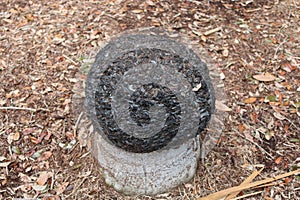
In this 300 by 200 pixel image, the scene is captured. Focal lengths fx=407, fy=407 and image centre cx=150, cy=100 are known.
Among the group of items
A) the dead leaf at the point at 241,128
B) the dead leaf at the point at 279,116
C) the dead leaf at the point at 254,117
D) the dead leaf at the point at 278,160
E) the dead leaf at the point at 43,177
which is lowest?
the dead leaf at the point at 43,177

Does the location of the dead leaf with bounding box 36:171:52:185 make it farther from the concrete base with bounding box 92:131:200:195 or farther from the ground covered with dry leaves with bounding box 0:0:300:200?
the concrete base with bounding box 92:131:200:195

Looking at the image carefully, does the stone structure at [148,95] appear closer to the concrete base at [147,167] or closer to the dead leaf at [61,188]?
the concrete base at [147,167]

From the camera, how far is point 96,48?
3.32 m

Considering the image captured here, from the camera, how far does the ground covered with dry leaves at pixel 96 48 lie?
2572 millimetres

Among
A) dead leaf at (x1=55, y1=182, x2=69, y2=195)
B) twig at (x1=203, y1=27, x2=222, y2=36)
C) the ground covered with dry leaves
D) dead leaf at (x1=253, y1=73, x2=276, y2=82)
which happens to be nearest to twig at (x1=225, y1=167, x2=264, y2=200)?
the ground covered with dry leaves

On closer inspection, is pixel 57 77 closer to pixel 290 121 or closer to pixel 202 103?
pixel 202 103

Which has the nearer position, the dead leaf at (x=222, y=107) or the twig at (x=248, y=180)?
the twig at (x=248, y=180)

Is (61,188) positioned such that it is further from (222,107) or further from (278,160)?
(278,160)

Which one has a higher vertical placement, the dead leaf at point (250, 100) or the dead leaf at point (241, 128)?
the dead leaf at point (250, 100)

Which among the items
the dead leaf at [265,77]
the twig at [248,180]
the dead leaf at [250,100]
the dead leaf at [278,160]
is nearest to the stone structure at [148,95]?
the twig at [248,180]

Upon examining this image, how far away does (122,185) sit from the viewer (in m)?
2.45

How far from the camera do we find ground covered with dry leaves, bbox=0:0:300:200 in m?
2.57

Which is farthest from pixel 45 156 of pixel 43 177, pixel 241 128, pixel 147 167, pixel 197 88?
pixel 241 128

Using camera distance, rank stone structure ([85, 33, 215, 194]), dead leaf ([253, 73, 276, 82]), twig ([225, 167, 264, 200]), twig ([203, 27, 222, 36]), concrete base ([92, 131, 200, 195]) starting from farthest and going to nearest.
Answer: twig ([203, 27, 222, 36])
dead leaf ([253, 73, 276, 82])
twig ([225, 167, 264, 200])
concrete base ([92, 131, 200, 195])
stone structure ([85, 33, 215, 194])
